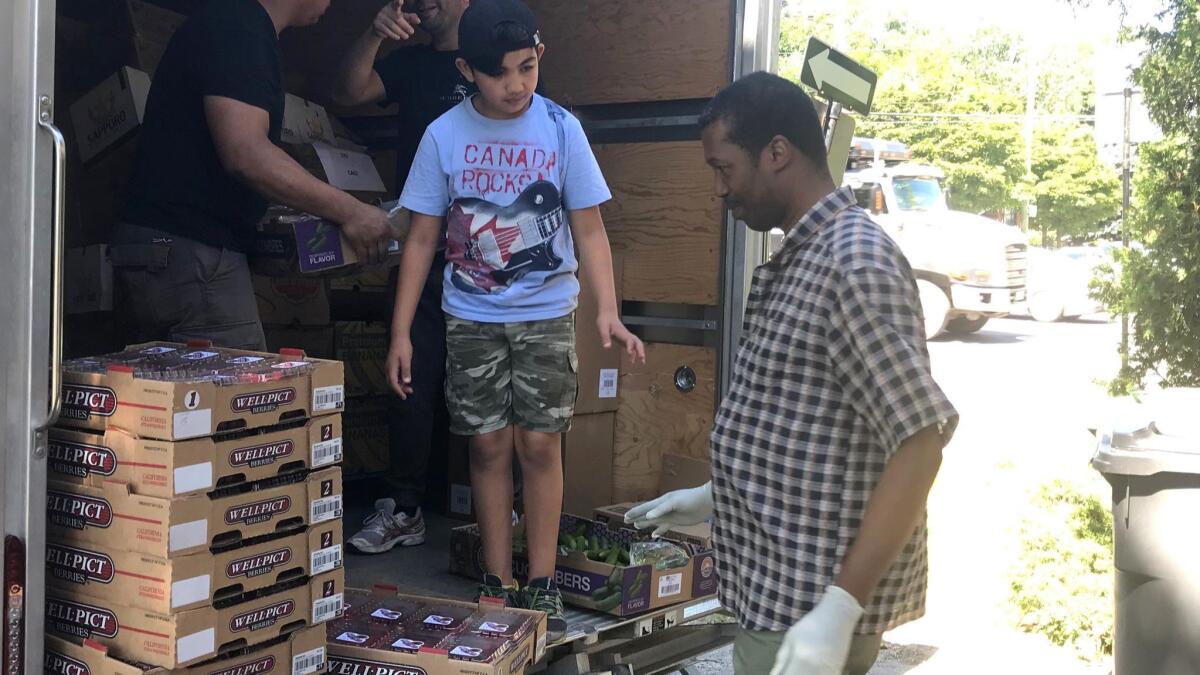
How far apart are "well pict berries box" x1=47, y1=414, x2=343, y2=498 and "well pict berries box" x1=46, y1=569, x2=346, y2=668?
0.88 feet

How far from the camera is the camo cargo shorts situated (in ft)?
11.5

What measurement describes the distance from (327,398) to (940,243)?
15.5 m

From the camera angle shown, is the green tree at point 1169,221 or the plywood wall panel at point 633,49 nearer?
the plywood wall panel at point 633,49

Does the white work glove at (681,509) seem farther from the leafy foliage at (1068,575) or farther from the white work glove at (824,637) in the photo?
the leafy foliage at (1068,575)

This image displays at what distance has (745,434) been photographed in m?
2.10

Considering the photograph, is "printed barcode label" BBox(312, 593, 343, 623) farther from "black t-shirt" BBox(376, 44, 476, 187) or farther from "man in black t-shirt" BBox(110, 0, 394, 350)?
"black t-shirt" BBox(376, 44, 476, 187)

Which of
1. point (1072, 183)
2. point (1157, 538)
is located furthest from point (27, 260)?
point (1072, 183)

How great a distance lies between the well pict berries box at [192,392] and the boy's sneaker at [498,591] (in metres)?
0.87

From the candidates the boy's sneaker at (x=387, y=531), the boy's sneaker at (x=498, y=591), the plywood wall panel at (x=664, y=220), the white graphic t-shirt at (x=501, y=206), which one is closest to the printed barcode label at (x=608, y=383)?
the plywood wall panel at (x=664, y=220)

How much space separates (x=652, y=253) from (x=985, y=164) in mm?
32636

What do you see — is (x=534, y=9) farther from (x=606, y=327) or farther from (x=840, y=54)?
(x=606, y=327)

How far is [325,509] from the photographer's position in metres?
2.94

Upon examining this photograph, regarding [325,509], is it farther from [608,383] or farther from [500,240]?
[608,383]

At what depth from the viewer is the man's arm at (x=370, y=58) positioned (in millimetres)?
4156
